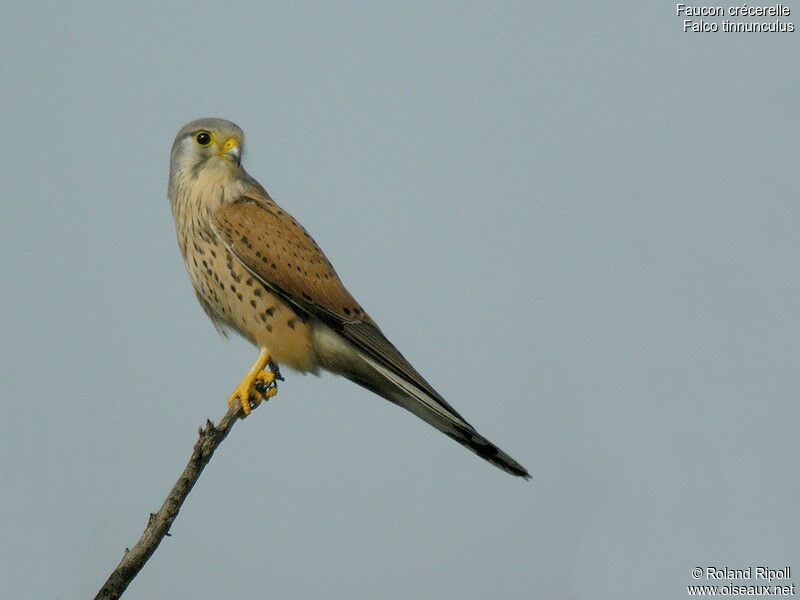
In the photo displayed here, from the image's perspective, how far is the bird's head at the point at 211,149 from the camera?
5.64m

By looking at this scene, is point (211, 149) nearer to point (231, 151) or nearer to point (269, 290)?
point (231, 151)

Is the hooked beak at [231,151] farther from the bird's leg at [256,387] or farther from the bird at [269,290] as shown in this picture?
the bird's leg at [256,387]

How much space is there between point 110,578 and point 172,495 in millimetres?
360

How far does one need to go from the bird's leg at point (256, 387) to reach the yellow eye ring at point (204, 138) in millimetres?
1163

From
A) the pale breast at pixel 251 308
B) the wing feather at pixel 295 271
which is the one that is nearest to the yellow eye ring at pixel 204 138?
the wing feather at pixel 295 271

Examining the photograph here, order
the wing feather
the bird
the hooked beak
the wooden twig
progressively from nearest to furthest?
the wooden twig → the bird → the wing feather → the hooked beak

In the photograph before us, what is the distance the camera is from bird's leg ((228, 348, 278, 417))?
485 cm

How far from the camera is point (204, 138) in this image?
224 inches

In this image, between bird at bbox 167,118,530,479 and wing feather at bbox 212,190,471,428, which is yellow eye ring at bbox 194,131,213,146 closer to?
bird at bbox 167,118,530,479

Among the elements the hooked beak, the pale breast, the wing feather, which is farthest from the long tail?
the hooked beak

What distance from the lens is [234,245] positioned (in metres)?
5.33

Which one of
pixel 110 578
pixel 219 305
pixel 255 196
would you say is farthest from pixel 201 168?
pixel 110 578

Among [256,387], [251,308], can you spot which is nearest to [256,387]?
[256,387]

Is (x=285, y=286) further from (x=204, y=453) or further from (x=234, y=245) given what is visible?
(x=204, y=453)
